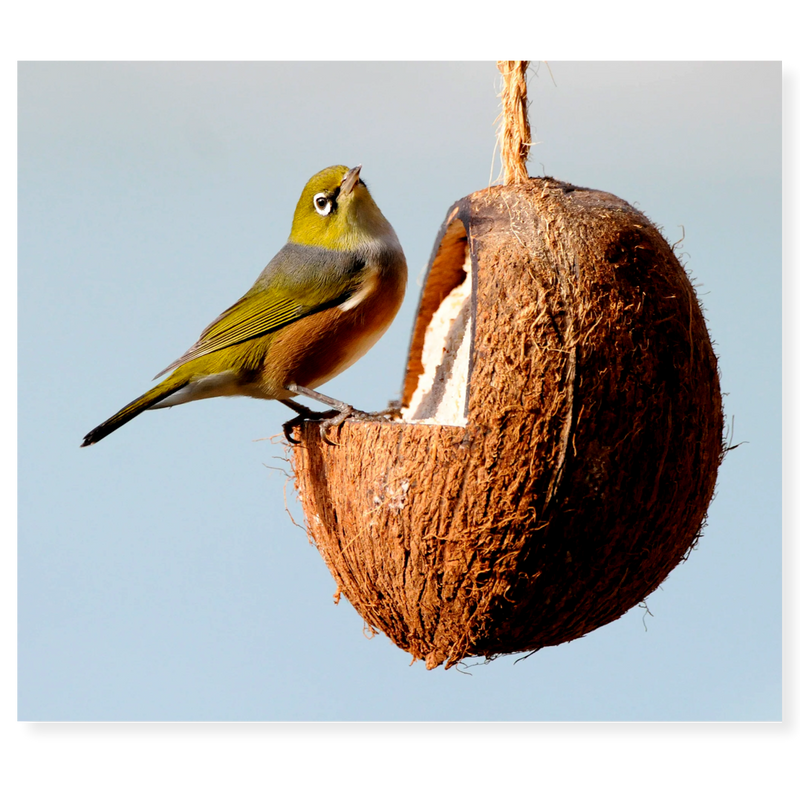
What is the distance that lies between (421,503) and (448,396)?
1.40 m

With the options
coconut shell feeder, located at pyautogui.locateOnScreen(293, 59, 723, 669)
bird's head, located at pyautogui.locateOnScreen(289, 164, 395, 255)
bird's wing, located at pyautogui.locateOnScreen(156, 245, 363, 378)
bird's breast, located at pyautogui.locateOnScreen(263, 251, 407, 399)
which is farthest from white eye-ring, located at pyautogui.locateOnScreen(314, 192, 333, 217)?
coconut shell feeder, located at pyautogui.locateOnScreen(293, 59, 723, 669)

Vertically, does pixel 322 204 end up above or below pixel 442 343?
above

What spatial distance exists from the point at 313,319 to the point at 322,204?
557 millimetres

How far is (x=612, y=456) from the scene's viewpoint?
370 cm

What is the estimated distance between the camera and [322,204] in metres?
4.55

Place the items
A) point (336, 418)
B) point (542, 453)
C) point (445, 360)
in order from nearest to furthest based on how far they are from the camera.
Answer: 1. point (542, 453)
2. point (336, 418)
3. point (445, 360)

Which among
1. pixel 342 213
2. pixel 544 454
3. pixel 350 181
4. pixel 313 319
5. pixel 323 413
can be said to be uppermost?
pixel 350 181

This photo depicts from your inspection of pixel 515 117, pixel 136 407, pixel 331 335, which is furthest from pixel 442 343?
pixel 136 407

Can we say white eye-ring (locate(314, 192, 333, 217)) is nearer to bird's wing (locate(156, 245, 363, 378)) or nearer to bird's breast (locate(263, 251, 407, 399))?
bird's wing (locate(156, 245, 363, 378))

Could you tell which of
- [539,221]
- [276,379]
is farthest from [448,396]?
[539,221]

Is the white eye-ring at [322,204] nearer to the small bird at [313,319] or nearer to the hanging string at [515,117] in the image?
the small bird at [313,319]

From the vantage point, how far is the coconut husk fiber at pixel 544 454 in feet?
12.1

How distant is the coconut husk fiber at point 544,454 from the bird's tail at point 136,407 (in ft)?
2.83

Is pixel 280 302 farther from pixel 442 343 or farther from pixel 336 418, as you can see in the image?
pixel 442 343
